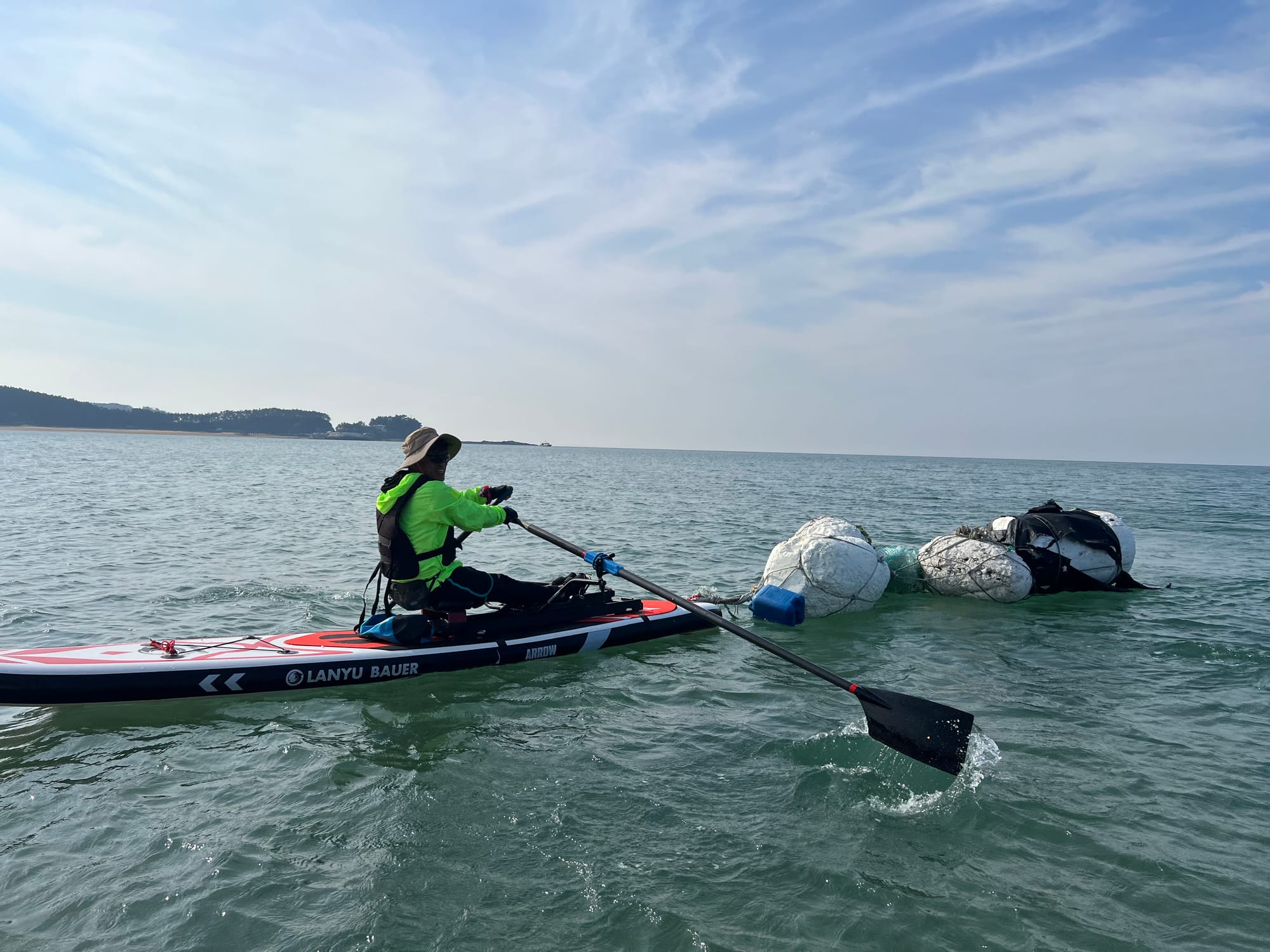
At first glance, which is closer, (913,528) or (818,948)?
(818,948)

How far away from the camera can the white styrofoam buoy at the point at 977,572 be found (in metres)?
11.7

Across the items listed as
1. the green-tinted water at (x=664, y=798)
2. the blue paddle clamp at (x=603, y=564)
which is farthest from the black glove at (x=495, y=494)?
the green-tinted water at (x=664, y=798)

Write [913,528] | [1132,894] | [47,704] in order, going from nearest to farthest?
[1132,894] < [47,704] < [913,528]

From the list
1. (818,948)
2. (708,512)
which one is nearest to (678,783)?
(818,948)

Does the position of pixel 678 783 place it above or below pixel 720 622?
below

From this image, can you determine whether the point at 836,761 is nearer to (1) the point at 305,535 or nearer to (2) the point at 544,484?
(1) the point at 305,535

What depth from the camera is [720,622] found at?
7.61m

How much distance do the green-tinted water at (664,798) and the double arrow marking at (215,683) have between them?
0.17m

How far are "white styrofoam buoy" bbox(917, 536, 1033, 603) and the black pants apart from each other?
22.9 ft

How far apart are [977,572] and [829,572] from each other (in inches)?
120

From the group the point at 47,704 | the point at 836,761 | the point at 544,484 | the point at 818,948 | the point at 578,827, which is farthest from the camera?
the point at 544,484

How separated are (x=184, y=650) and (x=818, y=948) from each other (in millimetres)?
6387

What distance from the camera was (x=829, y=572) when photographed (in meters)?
10.6

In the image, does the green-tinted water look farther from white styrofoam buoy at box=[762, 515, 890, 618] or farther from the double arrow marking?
white styrofoam buoy at box=[762, 515, 890, 618]
